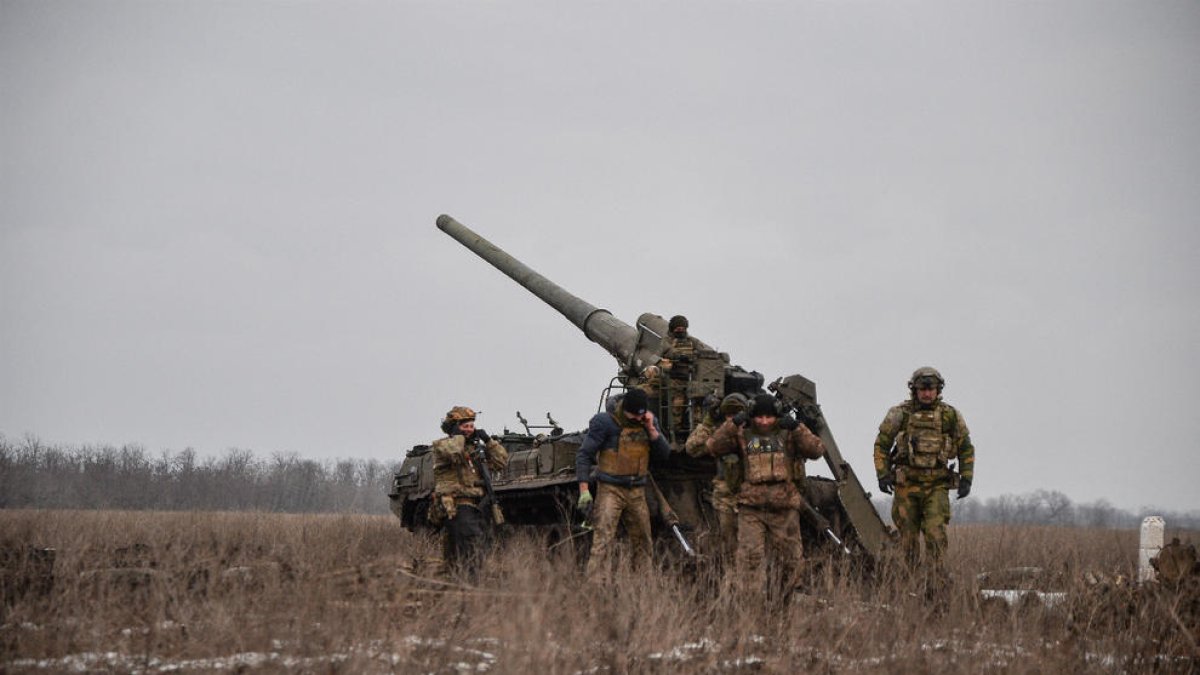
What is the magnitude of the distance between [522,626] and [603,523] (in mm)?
3312

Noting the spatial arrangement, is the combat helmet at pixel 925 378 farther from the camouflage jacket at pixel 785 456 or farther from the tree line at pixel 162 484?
the tree line at pixel 162 484

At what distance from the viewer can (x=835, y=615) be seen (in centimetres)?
724

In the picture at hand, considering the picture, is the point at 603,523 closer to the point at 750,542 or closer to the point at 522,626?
the point at 750,542

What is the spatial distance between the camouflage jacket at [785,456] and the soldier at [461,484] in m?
2.70

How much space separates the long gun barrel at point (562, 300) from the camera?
13.1 metres

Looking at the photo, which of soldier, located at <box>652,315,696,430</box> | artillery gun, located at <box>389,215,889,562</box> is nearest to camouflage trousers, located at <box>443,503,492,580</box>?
artillery gun, located at <box>389,215,889,562</box>

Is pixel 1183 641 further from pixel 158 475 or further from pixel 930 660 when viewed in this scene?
pixel 158 475

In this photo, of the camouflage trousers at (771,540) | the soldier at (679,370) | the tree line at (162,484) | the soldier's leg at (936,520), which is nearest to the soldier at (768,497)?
the camouflage trousers at (771,540)

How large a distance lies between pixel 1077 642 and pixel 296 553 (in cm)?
631

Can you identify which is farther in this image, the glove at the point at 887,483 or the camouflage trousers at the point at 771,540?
the glove at the point at 887,483

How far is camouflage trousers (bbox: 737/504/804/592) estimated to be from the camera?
28.3 ft

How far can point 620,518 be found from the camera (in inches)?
386

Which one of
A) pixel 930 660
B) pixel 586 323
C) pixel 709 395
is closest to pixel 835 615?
pixel 930 660

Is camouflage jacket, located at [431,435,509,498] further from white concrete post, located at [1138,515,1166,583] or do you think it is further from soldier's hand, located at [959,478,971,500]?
white concrete post, located at [1138,515,1166,583]
